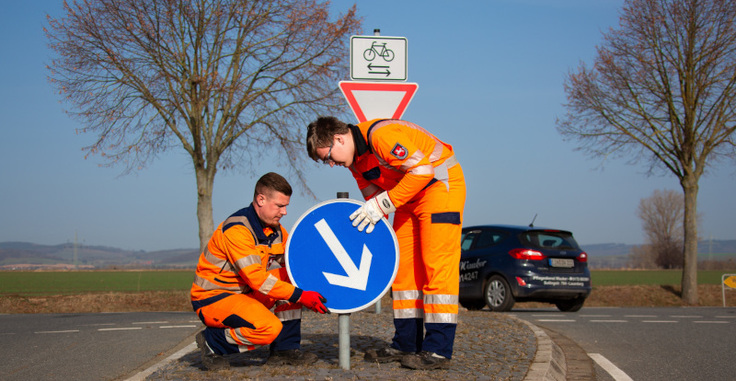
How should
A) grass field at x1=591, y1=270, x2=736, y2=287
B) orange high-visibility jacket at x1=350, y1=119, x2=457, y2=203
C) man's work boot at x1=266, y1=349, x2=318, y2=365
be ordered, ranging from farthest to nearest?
grass field at x1=591, y1=270, x2=736, y2=287, man's work boot at x1=266, y1=349, x2=318, y2=365, orange high-visibility jacket at x1=350, y1=119, x2=457, y2=203

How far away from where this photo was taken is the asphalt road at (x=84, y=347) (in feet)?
19.4

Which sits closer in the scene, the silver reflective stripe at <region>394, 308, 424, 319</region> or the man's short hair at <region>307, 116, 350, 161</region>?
the man's short hair at <region>307, 116, 350, 161</region>

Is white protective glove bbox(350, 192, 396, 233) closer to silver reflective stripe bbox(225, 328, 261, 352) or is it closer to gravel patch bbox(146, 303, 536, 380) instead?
gravel patch bbox(146, 303, 536, 380)

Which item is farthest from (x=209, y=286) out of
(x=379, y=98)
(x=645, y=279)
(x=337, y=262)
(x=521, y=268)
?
(x=645, y=279)

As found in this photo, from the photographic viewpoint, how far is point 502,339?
6789 millimetres

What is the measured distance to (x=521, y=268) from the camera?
41.7 ft

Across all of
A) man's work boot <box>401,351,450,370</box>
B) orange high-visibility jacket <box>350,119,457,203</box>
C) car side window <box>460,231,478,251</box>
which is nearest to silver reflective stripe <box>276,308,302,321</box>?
man's work boot <box>401,351,450,370</box>

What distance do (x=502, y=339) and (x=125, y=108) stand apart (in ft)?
46.4

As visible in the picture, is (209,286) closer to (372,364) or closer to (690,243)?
(372,364)

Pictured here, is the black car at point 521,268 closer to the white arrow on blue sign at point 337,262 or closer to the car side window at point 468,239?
the car side window at point 468,239

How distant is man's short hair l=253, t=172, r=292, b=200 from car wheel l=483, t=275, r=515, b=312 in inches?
349

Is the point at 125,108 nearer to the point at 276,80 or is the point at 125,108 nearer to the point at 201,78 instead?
the point at 201,78

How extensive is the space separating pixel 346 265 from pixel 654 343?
5.16m

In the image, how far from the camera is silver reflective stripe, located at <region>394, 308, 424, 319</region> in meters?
4.90
